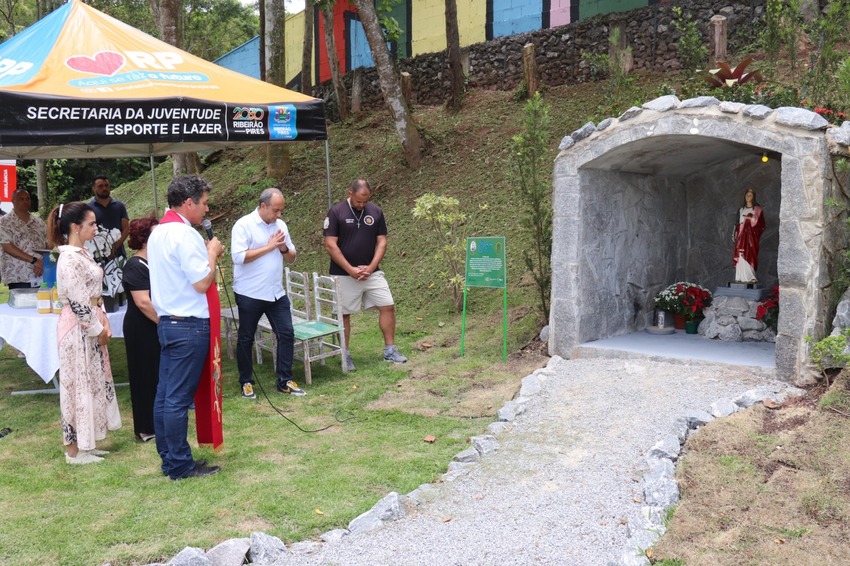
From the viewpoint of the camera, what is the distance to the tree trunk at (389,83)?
37.9 ft

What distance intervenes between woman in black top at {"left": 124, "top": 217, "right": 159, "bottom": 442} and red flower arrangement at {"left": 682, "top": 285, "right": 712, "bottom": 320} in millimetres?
5271

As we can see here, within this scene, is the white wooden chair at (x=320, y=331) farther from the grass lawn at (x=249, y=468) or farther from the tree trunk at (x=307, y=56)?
the tree trunk at (x=307, y=56)

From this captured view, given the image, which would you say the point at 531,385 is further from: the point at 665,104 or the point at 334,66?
the point at 334,66

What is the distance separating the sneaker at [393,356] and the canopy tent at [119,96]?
2268 millimetres

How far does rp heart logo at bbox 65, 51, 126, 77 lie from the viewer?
655 centimetres

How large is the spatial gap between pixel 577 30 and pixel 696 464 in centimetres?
1158

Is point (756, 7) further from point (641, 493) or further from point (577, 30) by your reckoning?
point (641, 493)

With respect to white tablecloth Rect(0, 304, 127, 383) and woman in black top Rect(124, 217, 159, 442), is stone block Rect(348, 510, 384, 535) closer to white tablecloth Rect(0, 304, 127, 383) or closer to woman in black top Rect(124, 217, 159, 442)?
woman in black top Rect(124, 217, 159, 442)

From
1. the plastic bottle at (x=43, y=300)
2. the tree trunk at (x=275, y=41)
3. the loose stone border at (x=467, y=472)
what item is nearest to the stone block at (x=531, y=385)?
A: the loose stone border at (x=467, y=472)

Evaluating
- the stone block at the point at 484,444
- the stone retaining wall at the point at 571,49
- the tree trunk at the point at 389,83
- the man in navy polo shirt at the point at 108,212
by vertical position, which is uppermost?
the stone retaining wall at the point at 571,49

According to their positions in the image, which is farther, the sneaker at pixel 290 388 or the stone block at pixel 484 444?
the sneaker at pixel 290 388

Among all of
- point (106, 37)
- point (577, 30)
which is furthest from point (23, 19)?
point (106, 37)

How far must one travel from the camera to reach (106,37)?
23.5 ft

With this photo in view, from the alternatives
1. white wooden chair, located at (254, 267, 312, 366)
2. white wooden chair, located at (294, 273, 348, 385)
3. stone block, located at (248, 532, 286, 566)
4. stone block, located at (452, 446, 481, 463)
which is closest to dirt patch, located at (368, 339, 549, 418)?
white wooden chair, located at (294, 273, 348, 385)
